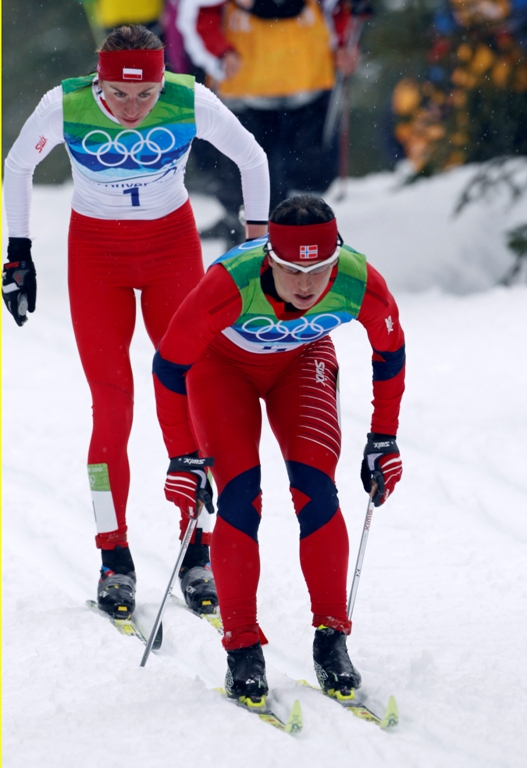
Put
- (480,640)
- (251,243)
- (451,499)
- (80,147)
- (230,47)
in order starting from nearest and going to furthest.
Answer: (251,243)
(480,640)
(80,147)
(451,499)
(230,47)

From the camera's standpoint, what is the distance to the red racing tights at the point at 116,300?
4.25 metres

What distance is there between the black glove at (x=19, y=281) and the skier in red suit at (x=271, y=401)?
36.3 inches

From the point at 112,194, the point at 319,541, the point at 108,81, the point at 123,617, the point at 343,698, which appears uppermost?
the point at 108,81

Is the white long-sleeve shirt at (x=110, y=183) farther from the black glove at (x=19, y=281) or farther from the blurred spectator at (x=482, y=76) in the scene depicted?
the blurred spectator at (x=482, y=76)

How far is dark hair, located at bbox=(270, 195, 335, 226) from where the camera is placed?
3.23 metres

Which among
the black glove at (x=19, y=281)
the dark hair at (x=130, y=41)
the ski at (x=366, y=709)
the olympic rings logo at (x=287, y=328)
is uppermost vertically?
the dark hair at (x=130, y=41)

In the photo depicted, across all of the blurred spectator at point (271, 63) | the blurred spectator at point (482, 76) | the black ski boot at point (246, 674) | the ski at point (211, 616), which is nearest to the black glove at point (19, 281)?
the ski at point (211, 616)

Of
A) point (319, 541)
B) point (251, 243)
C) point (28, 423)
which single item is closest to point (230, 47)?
point (28, 423)

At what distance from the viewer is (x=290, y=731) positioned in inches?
121

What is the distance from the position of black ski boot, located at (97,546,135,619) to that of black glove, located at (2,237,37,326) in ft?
3.28

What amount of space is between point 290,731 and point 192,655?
0.92 metres

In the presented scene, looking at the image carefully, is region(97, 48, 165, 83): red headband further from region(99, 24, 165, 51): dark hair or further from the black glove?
the black glove

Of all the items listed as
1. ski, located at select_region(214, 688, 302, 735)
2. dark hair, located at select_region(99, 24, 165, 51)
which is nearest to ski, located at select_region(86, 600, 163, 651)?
ski, located at select_region(214, 688, 302, 735)

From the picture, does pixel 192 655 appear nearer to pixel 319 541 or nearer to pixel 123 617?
pixel 123 617
